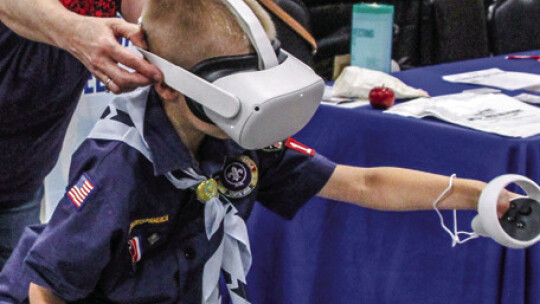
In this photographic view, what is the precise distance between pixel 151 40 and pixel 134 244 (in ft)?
0.95

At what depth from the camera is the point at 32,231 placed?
3.21ft

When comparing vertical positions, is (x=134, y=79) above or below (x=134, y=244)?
above

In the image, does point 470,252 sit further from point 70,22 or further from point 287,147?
point 70,22

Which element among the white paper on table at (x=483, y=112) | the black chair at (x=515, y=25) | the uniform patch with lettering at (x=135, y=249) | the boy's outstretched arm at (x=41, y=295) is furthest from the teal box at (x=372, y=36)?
the black chair at (x=515, y=25)

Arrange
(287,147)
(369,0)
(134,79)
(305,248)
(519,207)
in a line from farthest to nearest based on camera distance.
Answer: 1. (369,0)
2. (305,248)
3. (287,147)
4. (519,207)
5. (134,79)

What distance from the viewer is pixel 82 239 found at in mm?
826

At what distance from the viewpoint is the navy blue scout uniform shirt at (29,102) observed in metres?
1.16

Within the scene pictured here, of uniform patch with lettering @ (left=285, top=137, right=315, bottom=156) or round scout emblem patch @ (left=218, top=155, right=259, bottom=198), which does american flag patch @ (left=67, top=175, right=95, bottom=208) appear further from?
uniform patch with lettering @ (left=285, top=137, right=315, bottom=156)

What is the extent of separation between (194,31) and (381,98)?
75 centimetres

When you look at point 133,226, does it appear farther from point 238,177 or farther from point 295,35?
point 295,35

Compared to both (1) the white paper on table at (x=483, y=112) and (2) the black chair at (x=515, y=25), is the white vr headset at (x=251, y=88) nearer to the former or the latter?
(1) the white paper on table at (x=483, y=112)

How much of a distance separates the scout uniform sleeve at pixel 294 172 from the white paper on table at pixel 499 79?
871 millimetres

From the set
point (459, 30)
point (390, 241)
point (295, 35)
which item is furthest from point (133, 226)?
point (459, 30)

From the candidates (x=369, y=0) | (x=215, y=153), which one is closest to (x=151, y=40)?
(x=215, y=153)
